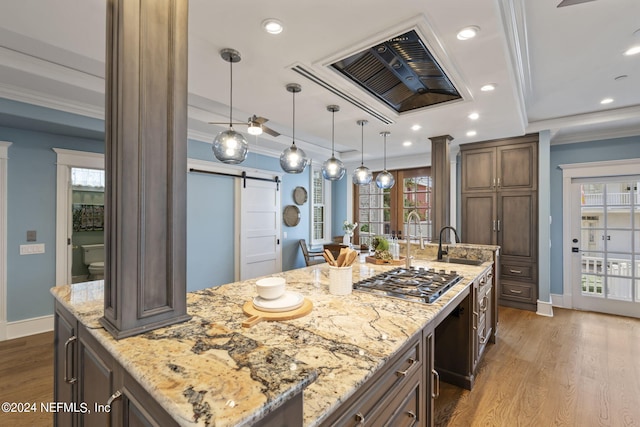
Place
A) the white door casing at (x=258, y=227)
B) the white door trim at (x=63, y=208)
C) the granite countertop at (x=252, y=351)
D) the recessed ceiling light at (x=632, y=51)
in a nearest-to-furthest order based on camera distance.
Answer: the granite countertop at (x=252, y=351), the recessed ceiling light at (x=632, y=51), the white door trim at (x=63, y=208), the white door casing at (x=258, y=227)

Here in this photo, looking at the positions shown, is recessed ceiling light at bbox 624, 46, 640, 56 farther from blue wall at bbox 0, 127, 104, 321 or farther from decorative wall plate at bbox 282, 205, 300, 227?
blue wall at bbox 0, 127, 104, 321

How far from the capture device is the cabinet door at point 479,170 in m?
4.68

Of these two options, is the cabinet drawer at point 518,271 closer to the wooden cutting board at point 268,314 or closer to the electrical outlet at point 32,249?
the wooden cutting board at point 268,314

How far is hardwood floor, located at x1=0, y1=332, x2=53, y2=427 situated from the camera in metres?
2.06

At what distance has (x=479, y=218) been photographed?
479 centimetres

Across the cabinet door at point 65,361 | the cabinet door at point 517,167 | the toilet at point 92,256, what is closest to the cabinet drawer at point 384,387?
the cabinet door at point 65,361

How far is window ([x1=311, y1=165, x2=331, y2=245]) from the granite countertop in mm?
4876

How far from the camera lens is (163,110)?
109 cm

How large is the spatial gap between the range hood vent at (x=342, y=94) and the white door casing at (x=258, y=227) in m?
2.62

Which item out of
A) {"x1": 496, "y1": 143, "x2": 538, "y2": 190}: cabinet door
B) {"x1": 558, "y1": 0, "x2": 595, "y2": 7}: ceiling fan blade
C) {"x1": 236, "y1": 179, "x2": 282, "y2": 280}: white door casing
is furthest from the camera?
{"x1": 236, "y1": 179, "x2": 282, "y2": 280}: white door casing

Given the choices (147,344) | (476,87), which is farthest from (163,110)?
(476,87)

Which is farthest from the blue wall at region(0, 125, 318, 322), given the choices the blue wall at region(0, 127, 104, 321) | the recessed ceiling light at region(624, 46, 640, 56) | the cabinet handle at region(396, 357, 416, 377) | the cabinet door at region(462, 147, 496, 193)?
the recessed ceiling light at region(624, 46, 640, 56)

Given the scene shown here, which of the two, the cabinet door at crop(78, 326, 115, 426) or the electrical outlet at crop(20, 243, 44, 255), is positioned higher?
the electrical outlet at crop(20, 243, 44, 255)

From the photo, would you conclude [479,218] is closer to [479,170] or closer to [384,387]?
[479,170]
